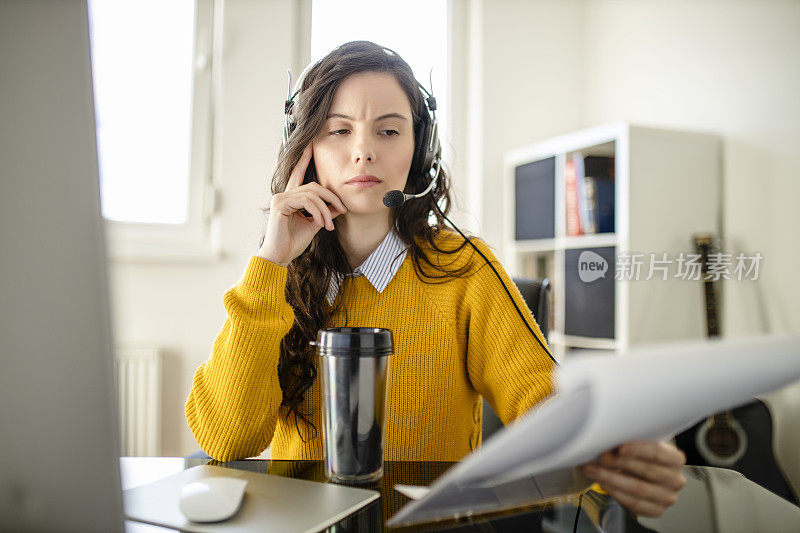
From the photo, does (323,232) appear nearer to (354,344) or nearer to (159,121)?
(354,344)

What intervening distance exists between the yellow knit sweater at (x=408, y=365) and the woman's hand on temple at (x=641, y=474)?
1.06 feet

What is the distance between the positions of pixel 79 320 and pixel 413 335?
762mm

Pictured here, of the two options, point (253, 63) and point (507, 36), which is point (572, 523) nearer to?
point (253, 63)

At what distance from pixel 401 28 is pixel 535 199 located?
1.10 m

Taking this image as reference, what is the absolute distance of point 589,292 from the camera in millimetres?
2420

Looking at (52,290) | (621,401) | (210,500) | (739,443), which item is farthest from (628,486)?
(739,443)

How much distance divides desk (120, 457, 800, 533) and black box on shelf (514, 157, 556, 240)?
1.97 m

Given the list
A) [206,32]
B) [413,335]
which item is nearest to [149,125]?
[206,32]

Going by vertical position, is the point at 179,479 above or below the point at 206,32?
below

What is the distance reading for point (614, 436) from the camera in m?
0.40

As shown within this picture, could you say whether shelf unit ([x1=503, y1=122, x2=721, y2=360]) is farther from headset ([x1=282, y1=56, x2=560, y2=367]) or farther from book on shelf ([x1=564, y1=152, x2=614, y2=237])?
headset ([x1=282, y1=56, x2=560, y2=367])

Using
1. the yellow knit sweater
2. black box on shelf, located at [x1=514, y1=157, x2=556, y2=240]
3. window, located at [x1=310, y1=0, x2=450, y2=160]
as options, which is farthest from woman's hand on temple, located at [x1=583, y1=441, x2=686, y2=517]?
window, located at [x1=310, y1=0, x2=450, y2=160]

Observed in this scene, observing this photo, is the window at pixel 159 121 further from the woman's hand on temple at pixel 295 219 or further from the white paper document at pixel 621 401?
the white paper document at pixel 621 401

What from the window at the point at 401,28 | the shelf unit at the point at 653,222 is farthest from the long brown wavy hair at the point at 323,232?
the window at the point at 401,28
